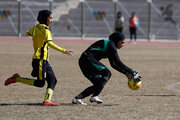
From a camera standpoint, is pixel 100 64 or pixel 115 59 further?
pixel 100 64

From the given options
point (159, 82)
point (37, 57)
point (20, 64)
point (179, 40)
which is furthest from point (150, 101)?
point (179, 40)

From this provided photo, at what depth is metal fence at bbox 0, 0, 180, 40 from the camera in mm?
37066

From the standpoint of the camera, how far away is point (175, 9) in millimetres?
37688

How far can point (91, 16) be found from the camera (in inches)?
1524

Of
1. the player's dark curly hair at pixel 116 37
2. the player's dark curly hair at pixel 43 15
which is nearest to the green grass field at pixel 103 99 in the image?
the player's dark curly hair at pixel 116 37

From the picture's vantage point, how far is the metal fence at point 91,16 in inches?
1459

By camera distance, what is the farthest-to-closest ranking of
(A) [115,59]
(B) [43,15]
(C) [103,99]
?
(C) [103,99] < (B) [43,15] < (A) [115,59]

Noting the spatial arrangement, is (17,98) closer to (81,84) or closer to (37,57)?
(37,57)

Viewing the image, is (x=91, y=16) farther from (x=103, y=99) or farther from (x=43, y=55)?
(x=43, y=55)

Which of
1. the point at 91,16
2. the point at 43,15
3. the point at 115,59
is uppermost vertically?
the point at 43,15

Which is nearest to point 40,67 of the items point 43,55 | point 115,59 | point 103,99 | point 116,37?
point 43,55

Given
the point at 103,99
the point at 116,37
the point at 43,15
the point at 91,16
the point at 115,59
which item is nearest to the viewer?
the point at 115,59

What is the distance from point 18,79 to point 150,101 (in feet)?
8.30

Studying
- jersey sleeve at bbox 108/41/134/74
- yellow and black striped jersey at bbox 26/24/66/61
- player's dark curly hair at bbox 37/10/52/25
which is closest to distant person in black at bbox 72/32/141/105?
jersey sleeve at bbox 108/41/134/74
